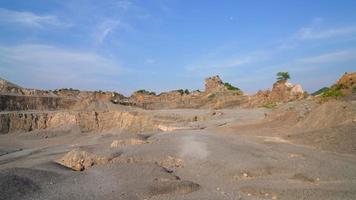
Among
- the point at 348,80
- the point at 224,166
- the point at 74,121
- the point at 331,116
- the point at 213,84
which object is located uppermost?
the point at 213,84

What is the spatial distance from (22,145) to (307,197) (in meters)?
31.7

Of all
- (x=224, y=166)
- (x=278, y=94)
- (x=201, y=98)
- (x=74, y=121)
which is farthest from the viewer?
(x=201, y=98)

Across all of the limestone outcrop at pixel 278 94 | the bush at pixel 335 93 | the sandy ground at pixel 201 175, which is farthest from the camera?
the limestone outcrop at pixel 278 94

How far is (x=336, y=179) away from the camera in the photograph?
12.5 m

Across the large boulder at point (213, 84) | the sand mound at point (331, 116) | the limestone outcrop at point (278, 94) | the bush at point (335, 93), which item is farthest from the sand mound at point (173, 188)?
the large boulder at point (213, 84)

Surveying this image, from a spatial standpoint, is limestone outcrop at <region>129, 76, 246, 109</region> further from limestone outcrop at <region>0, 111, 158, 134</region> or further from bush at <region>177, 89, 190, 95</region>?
limestone outcrop at <region>0, 111, 158, 134</region>

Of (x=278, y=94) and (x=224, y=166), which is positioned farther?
(x=278, y=94)

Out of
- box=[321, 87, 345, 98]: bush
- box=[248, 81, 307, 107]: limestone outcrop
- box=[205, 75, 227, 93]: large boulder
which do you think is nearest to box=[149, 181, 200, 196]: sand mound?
box=[321, 87, 345, 98]: bush

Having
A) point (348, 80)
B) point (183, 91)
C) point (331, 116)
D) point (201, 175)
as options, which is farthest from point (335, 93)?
point (183, 91)

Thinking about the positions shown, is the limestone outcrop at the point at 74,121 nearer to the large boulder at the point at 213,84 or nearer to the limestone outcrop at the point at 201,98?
the limestone outcrop at the point at 201,98

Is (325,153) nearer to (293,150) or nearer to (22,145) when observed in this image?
(293,150)

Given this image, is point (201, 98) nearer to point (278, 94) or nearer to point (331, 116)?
point (278, 94)

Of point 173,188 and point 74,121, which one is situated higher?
point 74,121

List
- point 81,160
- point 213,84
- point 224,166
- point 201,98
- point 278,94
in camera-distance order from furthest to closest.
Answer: point 213,84
point 201,98
point 278,94
point 81,160
point 224,166
